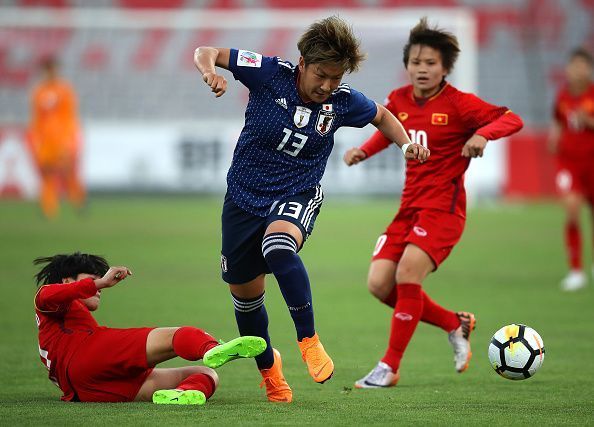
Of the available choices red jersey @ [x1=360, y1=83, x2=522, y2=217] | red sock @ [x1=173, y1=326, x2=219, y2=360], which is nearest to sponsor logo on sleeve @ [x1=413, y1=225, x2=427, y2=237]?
A: red jersey @ [x1=360, y1=83, x2=522, y2=217]

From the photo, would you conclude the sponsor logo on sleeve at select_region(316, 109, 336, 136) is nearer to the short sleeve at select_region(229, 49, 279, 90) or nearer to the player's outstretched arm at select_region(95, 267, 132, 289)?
the short sleeve at select_region(229, 49, 279, 90)

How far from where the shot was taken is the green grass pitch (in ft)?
18.0

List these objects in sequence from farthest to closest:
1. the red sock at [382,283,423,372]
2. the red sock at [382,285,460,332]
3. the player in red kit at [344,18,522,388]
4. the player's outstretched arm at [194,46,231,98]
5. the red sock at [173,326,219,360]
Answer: the red sock at [382,285,460,332] < the player in red kit at [344,18,522,388] < the red sock at [382,283,423,372] < the red sock at [173,326,219,360] < the player's outstretched arm at [194,46,231,98]

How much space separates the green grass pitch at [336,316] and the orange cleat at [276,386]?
0.11m

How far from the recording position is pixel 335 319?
31.7ft

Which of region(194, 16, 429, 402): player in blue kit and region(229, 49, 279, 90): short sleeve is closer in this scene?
region(194, 16, 429, 402): player in blue kit

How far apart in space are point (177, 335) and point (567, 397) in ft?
6.91

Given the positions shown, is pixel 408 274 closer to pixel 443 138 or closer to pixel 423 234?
pixel 423 234

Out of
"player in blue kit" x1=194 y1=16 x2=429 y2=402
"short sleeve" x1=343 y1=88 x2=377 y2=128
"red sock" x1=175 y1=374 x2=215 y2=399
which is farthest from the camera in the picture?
"short sleeve" x1=343 y1=88 x2=377 y2=128

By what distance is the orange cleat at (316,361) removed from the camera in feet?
17.9

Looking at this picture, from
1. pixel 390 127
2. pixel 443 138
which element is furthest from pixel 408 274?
pixel 390 127

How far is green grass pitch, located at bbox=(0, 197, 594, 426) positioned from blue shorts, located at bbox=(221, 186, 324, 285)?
0.69m

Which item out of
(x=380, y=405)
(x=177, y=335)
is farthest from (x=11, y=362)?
(x=380, y=405)

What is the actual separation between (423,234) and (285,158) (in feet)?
4.63
